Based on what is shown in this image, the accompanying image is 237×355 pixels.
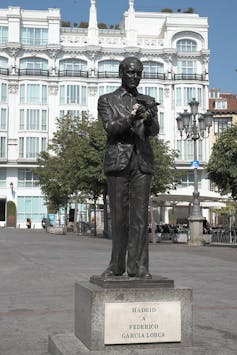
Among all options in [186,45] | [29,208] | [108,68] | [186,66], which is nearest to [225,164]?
[29,208]

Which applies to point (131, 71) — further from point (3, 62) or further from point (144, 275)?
point (3, 62)

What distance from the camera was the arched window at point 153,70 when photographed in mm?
67250

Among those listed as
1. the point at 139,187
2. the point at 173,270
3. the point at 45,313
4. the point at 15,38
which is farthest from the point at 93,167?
the point at 15,38

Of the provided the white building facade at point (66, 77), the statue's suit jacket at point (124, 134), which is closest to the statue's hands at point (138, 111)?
the statue's suit jacket at point (124, 134)

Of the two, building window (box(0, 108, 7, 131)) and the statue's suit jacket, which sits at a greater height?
building window (box(0, 108, 7, 131))

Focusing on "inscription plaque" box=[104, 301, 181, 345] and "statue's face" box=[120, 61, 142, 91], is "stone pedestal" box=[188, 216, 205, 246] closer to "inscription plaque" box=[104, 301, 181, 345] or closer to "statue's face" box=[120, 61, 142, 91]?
"statue's face" box=[120, 61, 142, 91]

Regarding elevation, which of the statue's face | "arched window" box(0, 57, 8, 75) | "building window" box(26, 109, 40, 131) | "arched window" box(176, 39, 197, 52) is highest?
"arched window" box(176, 39, 197, 52)

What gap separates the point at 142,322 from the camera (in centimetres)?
504

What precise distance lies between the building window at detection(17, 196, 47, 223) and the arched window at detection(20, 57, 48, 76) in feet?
47.4

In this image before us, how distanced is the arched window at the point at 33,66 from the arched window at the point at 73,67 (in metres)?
1.86

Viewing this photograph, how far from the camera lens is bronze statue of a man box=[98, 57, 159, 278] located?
18.1 ft

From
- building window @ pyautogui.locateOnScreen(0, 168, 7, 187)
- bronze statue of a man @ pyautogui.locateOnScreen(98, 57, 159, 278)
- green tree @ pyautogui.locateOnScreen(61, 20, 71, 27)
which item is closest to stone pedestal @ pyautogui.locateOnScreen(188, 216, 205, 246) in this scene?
bronze statue of a man @ pyautogui.locateOnScreen(98, 57, 159, 278)

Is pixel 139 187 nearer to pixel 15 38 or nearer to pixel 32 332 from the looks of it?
pixel 32 332

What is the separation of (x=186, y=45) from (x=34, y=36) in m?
18.4
